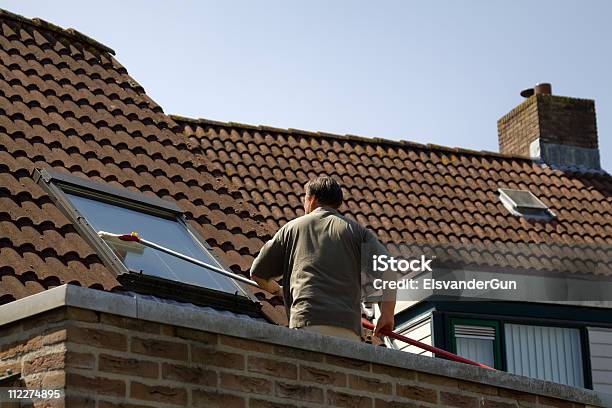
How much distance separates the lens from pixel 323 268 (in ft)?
22.7

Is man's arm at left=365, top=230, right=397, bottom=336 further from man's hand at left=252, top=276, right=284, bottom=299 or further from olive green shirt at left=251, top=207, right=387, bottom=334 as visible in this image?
man's hand at left=252, top=276, right=284, bottom=299

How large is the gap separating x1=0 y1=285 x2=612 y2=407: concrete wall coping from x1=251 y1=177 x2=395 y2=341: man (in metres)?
0.22

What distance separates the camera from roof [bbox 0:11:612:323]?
29.5 feet

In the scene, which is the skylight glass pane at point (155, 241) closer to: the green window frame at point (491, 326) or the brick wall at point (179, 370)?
the brick wall at point (179, 370)

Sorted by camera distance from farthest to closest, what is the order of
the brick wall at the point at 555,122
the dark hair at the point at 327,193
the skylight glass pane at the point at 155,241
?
1. the brick wall at the point at 555,122
2. the skylight glass pane at the point at 155,241
3. the dark hair at the point at 327,193

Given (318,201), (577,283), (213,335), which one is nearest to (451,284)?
(577,283)

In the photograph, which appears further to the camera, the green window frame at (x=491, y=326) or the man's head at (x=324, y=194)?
the green window frame at (x=491, y=326)

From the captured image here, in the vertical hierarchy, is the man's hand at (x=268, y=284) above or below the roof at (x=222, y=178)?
below

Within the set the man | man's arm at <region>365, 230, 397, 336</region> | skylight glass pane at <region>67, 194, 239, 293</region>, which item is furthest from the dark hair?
skylight glass pane at <region>67, 194, 239, 293</region>

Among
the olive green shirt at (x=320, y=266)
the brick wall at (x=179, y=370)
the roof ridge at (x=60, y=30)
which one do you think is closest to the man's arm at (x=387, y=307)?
the olive green shirt at (x=320, y=266)

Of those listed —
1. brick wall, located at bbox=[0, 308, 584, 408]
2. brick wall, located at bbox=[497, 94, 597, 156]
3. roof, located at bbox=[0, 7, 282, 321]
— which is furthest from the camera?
brick wall, located at bbox=[497, 94, 597, 156]

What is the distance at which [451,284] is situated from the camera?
14172 millimetres

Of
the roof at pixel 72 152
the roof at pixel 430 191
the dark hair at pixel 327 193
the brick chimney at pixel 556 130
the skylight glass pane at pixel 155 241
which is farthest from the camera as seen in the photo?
the brick chimney at pixel 556 130

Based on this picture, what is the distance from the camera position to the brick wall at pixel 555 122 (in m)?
19.4
